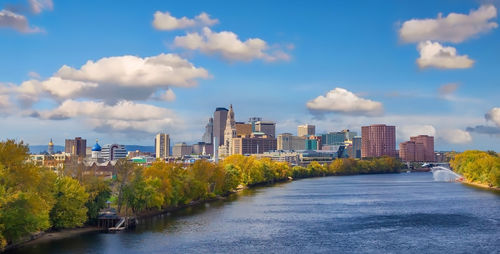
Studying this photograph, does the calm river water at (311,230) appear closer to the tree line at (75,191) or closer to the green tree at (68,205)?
the green tree at (68,205)

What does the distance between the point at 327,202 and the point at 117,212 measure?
58.7 metres

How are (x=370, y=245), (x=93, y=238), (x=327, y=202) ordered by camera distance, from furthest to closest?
(x=327, y=202) < (x=93, y=238) < (x=370, y=245)

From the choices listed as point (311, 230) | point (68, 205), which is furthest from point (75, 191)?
point (311, 230)

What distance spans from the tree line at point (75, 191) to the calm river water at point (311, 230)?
13.0 feet

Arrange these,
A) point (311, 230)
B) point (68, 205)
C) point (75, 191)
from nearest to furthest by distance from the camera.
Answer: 1. point (68, 205)
2. point (75, 191)
3. point (311, 230)

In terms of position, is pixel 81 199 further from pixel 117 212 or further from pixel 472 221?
pixel 472 221

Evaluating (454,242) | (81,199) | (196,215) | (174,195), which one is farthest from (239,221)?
(454,242)

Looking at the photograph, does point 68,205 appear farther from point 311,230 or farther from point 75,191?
point 311,230

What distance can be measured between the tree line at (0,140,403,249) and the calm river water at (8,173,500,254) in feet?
13.0

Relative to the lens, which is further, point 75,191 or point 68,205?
point 75,191

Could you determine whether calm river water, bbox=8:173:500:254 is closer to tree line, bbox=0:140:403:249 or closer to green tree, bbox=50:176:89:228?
green tree, bbox=50:176:89:228

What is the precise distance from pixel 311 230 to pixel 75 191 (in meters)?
38.8

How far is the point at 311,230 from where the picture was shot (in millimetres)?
90062

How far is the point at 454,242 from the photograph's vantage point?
77.2 meters
